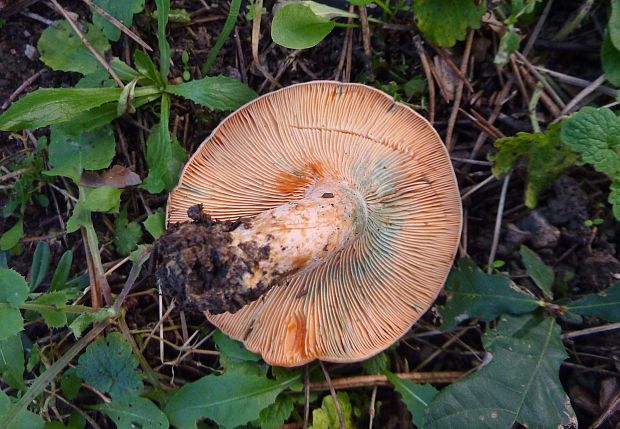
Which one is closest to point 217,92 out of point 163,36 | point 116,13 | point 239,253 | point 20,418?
point 163,36

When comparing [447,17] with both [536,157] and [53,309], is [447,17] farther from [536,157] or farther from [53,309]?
[53,309]

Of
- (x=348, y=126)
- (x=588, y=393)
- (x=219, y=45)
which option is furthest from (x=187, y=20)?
(x=588, y=393)

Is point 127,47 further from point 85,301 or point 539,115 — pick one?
point 539,115

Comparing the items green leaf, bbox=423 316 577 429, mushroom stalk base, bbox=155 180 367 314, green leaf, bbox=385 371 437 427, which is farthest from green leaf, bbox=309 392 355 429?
mushroom stalk base, bbox=155 180 367 314

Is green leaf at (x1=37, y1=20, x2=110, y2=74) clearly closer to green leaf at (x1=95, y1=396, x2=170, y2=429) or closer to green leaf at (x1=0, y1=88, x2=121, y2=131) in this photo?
green leaf at (x1=0, y1=88, x2=121, y2=131)

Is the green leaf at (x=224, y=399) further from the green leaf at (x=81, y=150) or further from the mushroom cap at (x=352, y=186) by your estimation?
the green leaf at (x=81, y=150)
